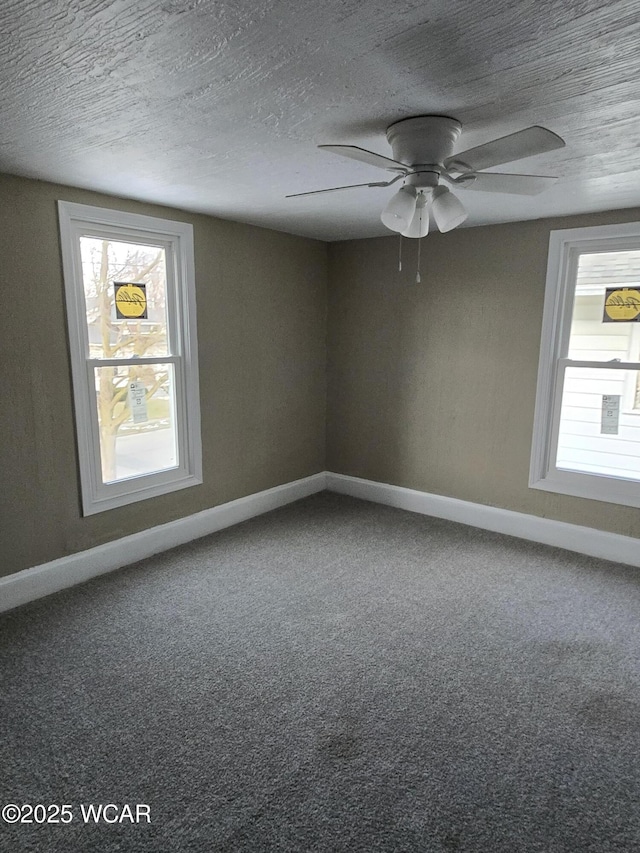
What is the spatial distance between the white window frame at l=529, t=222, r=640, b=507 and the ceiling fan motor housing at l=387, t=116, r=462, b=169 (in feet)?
5.96

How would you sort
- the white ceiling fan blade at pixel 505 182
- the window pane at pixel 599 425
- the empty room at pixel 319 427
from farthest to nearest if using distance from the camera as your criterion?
the window pane at pixel 599 425
the white ceiling fan blade at pixel 505 182
the empty room at pixel 319 427

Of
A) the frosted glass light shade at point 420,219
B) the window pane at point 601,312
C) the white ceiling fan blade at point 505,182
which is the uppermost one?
the white ceiling fan blade at point 505,182

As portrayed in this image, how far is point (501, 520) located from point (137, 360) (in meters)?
2.82

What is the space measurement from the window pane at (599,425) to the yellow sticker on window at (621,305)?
1.08 ft

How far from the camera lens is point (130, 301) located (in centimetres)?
332

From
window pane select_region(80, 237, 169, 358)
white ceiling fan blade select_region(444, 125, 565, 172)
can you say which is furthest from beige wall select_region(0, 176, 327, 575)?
white ceiling fan blade select_region(444, 125, 565, 172)

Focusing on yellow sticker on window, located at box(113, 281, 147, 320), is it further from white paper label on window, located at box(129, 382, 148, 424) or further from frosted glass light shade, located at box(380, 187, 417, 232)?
frosted glass light shade, located at box(380, 187, 417, 232)

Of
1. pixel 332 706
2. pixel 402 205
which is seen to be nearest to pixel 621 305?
pixel 402 205

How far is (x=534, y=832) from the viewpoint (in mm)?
1631

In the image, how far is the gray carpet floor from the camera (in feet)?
5.44

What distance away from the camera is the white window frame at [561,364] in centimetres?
338

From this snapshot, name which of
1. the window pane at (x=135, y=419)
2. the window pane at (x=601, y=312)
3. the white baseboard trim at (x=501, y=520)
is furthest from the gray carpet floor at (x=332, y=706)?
the window pane at (x=601, y=312)

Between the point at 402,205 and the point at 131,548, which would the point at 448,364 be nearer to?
the point at 402,205

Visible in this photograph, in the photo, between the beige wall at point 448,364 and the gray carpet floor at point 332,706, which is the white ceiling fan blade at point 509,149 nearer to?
the beige wall at point 448,364
